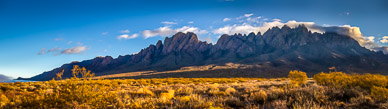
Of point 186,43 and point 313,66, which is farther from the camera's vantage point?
point 186,43

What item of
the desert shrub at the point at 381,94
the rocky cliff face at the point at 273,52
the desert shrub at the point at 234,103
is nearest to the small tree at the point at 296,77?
the desert shrub at the point at 381,94

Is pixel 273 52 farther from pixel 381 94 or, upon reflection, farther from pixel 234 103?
pixel 234 103

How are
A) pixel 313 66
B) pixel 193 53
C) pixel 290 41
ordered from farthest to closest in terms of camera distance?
pixel 193 53
pixel 290 41
pixel 313 66

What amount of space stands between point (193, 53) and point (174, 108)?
166 metres

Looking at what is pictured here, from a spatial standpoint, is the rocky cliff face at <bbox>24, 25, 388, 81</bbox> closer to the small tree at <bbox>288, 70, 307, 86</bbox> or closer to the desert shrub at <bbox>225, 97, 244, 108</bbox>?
the small tree at <bbox>288, 70, 307, 86</bbox>

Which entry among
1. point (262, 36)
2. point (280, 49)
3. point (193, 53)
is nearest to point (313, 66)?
point (280, 49)

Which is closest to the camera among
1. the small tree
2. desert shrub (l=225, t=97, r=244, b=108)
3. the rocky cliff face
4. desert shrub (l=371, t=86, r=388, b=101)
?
desert shrub (l=371, t=86, r=388, b=101)

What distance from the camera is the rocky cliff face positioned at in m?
111

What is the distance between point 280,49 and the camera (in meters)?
144

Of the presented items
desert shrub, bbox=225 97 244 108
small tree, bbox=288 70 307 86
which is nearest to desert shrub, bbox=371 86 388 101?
desert shrub, bbox=225 97 244 108

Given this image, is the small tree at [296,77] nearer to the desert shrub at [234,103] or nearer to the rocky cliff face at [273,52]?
the desert shrub at [234,103]

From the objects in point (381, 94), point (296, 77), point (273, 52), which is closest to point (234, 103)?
point (381, 94)

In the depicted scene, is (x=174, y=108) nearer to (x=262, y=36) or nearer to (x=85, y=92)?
(x=85, y=92)

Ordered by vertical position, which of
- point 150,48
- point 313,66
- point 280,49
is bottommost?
point 313,66
